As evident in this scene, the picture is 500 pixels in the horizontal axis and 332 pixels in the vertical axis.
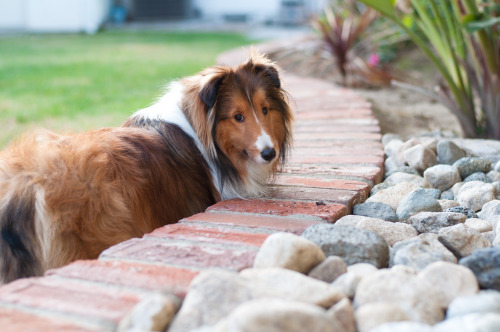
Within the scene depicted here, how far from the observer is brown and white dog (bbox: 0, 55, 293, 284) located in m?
2.11

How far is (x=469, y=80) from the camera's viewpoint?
13.7 feet

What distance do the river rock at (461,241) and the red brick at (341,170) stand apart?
0.91 metres

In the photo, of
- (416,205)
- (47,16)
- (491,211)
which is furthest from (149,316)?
(47,16)

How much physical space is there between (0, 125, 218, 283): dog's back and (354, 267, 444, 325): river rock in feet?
3.61

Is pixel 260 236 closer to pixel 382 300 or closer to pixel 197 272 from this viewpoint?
pixel 197 272

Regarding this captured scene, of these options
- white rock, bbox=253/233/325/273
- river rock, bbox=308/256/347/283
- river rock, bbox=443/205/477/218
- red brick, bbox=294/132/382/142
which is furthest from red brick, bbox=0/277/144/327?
red brick, bbox=294/132/382/142

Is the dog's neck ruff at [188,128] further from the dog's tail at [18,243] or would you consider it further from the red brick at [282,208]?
the dog's tail at [18,243]

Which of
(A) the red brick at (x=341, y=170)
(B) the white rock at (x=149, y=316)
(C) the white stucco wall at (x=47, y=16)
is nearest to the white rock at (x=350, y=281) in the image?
(B) the white rock at (x=149, y=316)

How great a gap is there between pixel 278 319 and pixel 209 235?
0.88 meters

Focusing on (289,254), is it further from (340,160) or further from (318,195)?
(340,160)

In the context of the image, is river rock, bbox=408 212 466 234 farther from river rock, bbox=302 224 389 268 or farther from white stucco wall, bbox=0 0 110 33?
white stucco wall, bbox=0 0 110 33

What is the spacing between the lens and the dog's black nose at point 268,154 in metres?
2.67

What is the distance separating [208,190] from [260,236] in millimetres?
802

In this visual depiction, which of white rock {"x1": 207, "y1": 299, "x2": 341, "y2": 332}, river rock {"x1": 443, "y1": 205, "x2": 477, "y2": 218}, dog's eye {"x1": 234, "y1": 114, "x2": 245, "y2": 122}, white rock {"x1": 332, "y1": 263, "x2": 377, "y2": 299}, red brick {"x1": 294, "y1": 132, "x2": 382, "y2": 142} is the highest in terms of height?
dog's eye {"x1": 234, "y1": 114, "x2": 245, "y2": 122}
